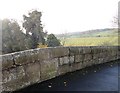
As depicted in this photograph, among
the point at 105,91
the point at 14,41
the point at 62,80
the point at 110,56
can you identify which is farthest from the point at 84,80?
the point at 14,41

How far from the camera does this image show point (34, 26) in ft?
143

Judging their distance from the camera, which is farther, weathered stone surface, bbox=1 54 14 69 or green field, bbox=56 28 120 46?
green field, bbox=56 28 120 46

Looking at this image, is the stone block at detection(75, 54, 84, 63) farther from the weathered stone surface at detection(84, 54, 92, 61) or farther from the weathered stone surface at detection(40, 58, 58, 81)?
the weathered stone surface at detection(40, 58, 58, 81)

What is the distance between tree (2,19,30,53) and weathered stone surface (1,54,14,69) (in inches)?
1149

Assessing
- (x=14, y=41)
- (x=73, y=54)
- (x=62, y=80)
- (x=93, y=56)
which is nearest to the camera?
(x=62, y=80)

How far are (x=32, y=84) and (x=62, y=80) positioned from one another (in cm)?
84

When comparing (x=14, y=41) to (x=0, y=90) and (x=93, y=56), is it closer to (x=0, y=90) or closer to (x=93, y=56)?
(x=93, y=56)

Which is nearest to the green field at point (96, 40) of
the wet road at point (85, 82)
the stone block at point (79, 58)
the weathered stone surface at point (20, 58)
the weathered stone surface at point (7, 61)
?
the stone block at point (79, 58)

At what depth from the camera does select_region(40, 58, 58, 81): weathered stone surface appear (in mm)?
5784

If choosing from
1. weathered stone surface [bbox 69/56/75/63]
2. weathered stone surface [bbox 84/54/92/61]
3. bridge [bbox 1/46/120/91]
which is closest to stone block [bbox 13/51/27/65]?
bridge [bbox 1/46/120/91]

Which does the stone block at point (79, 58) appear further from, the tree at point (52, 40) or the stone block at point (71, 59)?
the tree at point (52, 40)

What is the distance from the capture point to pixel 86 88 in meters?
5.16

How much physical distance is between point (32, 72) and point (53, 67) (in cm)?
88

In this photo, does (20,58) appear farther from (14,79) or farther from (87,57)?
(87,57)
